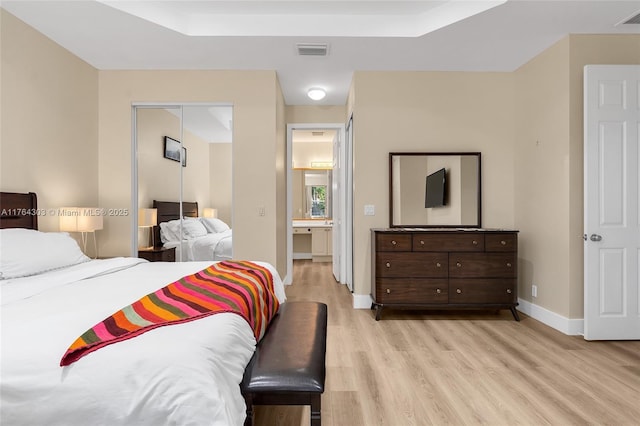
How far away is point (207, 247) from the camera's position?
4277mm

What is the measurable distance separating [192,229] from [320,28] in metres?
2.63

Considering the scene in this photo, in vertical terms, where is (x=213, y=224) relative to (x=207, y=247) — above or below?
above

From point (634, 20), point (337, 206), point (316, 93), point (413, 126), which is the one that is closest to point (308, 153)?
point (337, 206)

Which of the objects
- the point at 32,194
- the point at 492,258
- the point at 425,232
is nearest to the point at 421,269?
the point at 425,232

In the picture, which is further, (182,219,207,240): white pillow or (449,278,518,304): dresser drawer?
(182,219,207,240): white pillow

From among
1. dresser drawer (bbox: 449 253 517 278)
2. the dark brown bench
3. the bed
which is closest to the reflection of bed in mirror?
dresser drawer (bbox: 449 253 517 278)

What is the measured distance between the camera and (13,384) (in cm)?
110

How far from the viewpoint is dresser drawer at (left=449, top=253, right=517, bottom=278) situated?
3.67 metres

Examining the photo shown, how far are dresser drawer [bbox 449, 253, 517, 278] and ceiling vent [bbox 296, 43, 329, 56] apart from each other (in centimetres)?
245

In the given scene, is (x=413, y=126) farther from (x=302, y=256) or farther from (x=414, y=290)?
(x=302, y=256)

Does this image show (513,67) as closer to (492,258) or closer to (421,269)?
(492,258)

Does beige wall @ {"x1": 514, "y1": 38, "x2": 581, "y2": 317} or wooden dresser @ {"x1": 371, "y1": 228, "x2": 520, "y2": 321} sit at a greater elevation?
beige wall @ {"x1": 514, "y1": 38, "x2": 581, "y2": 317}

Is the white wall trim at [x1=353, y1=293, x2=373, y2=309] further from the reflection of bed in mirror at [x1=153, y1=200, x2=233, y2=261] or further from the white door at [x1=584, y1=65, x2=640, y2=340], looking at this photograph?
the white door at [x1=584, y1=65, x2=640, y2=340]

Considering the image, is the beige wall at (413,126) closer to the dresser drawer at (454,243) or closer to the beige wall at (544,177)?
the beige wall at (544,177)
